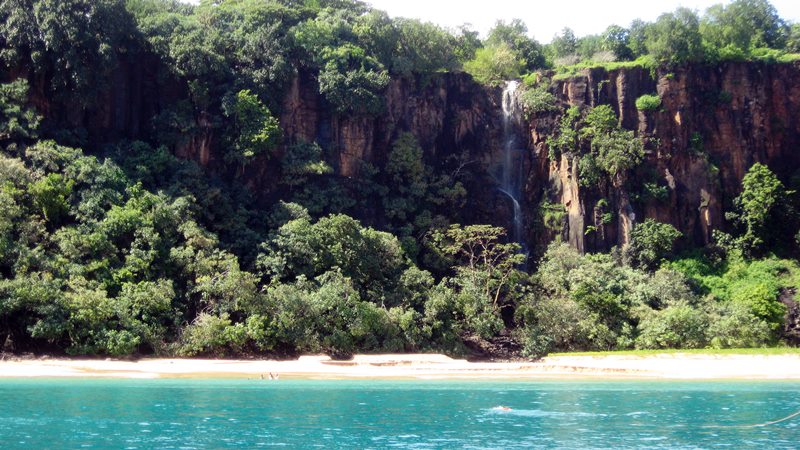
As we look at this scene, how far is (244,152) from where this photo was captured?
150ft

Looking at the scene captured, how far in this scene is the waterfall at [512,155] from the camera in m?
51.6

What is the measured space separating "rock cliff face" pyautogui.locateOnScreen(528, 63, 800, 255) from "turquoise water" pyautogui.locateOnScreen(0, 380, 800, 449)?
19.0 metres

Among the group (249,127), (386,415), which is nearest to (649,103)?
(249,127)

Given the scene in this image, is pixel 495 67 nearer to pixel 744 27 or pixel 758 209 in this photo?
pixel 744 27

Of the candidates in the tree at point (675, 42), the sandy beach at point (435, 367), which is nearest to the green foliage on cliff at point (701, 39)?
the tree at point (675, 42)

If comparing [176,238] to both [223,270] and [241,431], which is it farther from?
[241,431]

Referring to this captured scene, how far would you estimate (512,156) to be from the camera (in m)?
52.4

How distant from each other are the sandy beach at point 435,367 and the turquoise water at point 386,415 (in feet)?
6.44

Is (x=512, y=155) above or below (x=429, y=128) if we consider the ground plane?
below

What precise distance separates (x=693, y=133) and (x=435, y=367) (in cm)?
2430

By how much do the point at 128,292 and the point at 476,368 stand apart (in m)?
14.7

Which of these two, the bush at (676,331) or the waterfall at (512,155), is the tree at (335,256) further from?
the bush at (676,331)

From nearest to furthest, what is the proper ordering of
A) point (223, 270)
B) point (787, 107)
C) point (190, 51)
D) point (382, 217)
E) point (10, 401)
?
point (10, 401) → point (223, 270) → point (190, 51) → point (382, 217) → point (787, 107)

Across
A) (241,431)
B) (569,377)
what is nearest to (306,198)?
(569,377)
